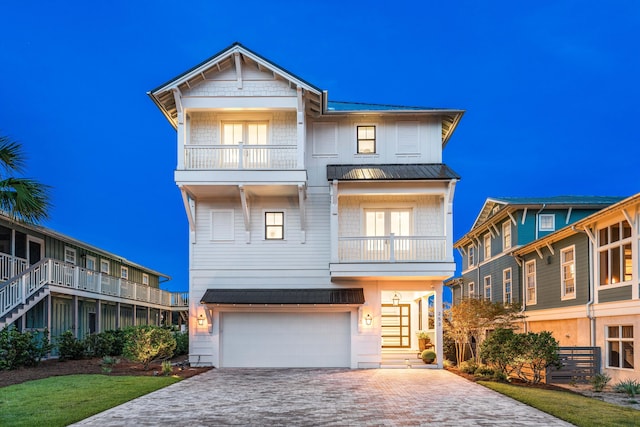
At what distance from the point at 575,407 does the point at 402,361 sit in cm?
934

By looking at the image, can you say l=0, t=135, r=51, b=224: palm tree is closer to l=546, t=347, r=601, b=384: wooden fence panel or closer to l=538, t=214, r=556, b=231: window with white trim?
A: l=546, t=347, r=601, b=384: wooden fence panel

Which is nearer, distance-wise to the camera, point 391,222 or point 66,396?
point 66,396

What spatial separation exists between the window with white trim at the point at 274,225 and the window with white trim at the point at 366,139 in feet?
12.4

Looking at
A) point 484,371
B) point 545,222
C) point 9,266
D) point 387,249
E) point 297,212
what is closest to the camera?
point 484,371

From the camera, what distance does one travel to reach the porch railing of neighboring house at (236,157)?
20625mm

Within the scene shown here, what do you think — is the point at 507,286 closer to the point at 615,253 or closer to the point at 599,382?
the point at 615,253

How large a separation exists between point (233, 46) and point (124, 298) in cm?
1620

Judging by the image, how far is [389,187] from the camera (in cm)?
2067

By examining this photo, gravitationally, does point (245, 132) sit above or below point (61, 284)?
above

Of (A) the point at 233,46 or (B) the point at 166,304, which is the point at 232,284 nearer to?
(A) the point at 233,46

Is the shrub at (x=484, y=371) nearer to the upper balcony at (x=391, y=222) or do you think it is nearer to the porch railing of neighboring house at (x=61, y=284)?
the upper balcony at (x=391, y=222)

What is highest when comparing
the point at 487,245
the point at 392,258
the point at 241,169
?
the point at 241,169

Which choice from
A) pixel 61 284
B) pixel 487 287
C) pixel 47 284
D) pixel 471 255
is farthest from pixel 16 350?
pixel 471 255

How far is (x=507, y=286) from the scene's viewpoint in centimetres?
2873
